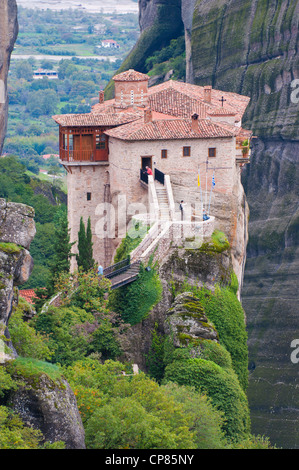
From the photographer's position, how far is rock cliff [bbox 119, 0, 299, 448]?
265ft

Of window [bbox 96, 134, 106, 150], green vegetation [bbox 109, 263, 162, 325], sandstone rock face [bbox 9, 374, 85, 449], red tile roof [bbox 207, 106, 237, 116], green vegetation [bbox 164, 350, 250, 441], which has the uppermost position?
red tile roof [bbox 207, 106, 237, 116]

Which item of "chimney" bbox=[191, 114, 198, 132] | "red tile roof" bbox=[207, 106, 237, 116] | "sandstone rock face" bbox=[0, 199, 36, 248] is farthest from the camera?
"red tile roof" bbox=[207, 106, 237, 116]

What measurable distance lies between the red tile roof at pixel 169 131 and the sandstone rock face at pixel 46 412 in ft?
75.6

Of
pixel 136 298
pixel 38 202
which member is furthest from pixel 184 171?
pixel 38 202

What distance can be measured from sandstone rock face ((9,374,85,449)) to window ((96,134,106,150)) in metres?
26.3

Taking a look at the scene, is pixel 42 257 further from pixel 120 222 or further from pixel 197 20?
pixel 120 222

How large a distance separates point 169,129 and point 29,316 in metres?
15.2

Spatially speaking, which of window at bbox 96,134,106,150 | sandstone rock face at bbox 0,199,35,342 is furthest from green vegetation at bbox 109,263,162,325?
window at bbox 96,134,106,150

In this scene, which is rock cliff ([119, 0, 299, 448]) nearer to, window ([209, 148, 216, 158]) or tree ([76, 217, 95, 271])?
tree ([76, 217, 95, 271])

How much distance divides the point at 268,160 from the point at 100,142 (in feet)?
95.7

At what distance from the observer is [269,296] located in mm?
82750

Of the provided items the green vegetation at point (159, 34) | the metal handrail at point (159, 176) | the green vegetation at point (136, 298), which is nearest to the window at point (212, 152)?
the metal handrail at point (159, 176)

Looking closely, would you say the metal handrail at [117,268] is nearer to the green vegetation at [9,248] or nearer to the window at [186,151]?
the window at [186,151]

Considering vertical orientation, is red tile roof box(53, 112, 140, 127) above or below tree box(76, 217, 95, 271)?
above
